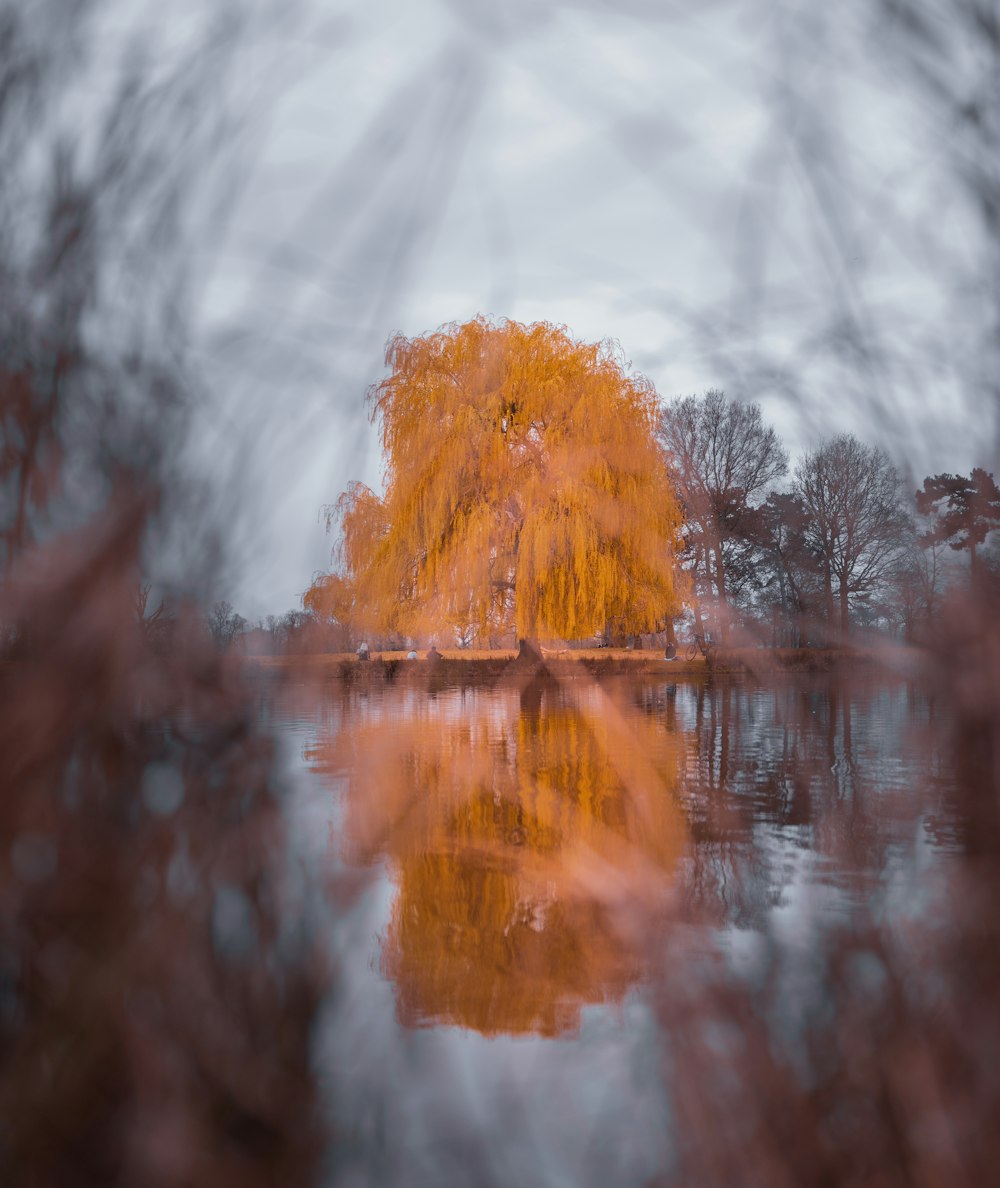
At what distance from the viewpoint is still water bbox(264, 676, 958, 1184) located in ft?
3.13

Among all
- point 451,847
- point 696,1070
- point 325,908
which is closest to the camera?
Result: point 696,1070

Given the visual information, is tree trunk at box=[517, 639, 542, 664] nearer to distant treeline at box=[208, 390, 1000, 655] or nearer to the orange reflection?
the orange reflection

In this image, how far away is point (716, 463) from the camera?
4.39 ft

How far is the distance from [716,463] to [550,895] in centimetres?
200

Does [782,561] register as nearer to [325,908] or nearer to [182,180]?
[325,908]

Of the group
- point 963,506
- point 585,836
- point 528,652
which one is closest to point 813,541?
point 963,506

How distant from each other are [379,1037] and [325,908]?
328 mm

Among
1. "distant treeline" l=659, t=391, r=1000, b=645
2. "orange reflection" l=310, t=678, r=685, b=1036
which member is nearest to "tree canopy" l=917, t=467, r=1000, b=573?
"distant treeline" l=659, t=391, r=1000, b=645

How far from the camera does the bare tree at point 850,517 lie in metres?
0.88

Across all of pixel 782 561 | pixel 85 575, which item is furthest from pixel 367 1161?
pixel 782 561

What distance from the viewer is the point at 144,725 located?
2.75ft

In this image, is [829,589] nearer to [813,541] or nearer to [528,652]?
[813,541]

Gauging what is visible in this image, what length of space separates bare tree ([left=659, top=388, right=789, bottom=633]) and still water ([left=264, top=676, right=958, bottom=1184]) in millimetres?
187

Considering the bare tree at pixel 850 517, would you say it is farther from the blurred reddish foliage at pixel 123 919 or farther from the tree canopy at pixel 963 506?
the blurred reddish foliage at pixel 123 919
